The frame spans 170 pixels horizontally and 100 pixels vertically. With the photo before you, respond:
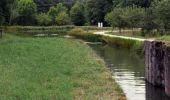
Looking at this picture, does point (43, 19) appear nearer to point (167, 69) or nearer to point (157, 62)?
Result: point (157, 62)

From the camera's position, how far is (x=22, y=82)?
24.8 m

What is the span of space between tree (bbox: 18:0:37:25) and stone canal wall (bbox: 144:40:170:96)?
10899 centimetres

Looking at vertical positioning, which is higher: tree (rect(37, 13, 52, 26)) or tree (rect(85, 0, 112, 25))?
tree (rect(85, 0, 112, 25))

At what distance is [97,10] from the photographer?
13762cm

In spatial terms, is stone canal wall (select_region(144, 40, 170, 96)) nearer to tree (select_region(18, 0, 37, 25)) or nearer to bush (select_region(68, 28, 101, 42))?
bush (select_region(68, 28, 101, 42))

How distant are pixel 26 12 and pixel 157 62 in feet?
370

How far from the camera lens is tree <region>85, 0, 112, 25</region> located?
452 feet

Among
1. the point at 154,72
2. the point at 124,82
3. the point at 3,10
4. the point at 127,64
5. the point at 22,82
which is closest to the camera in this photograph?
the point at 22,82

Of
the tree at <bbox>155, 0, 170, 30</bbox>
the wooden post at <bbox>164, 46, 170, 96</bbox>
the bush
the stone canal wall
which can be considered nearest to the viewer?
the wooden post at <bbox>164, 46, 170, 96</bbox>

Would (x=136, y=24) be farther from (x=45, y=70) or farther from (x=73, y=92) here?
(x=73, y=92)

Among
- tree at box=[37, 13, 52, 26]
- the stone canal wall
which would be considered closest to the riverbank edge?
the stone canal wall

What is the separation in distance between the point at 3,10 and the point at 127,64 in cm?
2903

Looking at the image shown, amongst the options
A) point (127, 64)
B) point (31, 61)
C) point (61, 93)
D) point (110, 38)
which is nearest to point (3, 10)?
point (110, 38)

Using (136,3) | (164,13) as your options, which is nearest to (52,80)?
(164,13)
